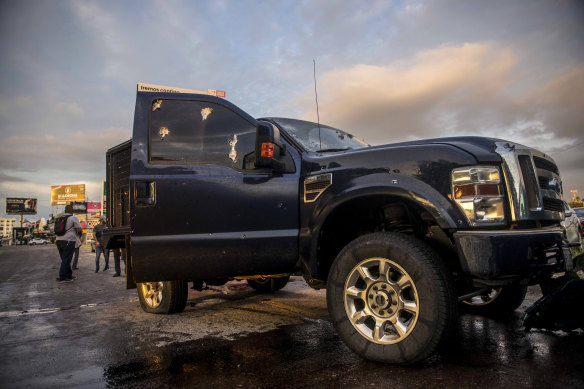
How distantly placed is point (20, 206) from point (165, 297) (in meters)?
105

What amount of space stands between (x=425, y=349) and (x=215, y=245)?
1801 millimetres

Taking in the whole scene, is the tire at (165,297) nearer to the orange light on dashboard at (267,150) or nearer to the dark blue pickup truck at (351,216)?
the dark blue pickup truck at (351,216)

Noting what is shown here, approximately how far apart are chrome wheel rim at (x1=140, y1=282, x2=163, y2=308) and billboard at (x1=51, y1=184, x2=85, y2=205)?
7910 cm

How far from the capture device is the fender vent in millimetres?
3137

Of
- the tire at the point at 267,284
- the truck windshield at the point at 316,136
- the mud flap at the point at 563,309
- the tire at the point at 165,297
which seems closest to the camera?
the mud flap at the point at 563,309

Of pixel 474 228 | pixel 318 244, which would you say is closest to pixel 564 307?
pixel 474 228

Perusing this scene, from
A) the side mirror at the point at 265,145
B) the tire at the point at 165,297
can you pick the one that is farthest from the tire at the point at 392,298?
the tire at the point at 165,297

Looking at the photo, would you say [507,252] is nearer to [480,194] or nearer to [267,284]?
[480,194]

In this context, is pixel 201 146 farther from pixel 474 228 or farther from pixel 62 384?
pixel 474 228

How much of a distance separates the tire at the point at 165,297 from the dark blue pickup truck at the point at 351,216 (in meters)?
1.20

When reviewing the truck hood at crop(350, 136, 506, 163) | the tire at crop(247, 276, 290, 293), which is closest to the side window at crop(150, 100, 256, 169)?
the truck hood at crop(350, 136, 506, 163)

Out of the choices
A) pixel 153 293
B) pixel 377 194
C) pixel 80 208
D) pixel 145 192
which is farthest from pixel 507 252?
pixel 80 208

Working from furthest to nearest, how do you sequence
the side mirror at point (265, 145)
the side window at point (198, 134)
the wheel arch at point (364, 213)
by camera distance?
the side window at point (198, 134)
the side mirror at point (265, 145)
the wheel arch at point (364, 213)

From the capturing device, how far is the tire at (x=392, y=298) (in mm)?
2479
